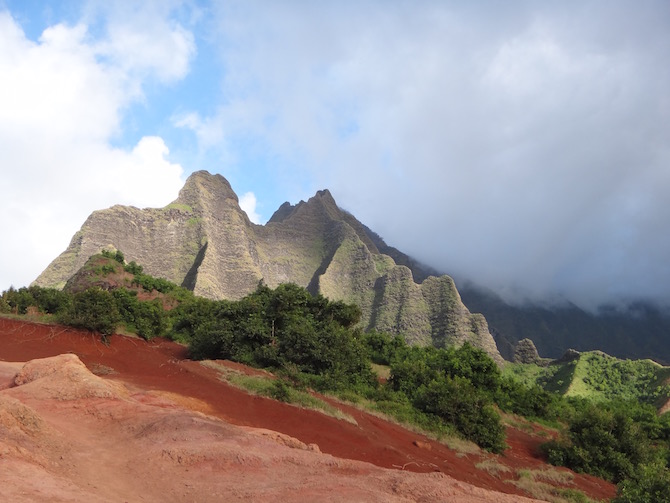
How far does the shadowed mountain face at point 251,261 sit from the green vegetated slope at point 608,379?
16.5 meters

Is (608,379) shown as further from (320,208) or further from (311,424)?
(320,208)

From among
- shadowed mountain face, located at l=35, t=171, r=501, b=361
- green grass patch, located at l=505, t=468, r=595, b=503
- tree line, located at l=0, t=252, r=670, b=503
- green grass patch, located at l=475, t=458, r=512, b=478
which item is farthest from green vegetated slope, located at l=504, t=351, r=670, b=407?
green grass patch, located at l=475, t=458, r=512, b=478

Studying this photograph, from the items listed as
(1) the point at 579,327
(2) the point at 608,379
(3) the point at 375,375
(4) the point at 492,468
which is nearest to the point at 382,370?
(3) the point at 375,375

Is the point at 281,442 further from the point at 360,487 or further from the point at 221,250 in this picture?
the point at 221,250

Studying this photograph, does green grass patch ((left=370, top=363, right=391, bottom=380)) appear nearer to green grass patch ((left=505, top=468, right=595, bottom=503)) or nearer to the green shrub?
the green shrub

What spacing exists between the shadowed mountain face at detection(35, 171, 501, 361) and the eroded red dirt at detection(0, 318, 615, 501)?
2373 inches

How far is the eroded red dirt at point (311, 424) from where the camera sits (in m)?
10.8

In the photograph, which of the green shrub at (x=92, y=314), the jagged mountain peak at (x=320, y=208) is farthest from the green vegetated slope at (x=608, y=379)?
the jagged mountain peak at (x=320, y=208)

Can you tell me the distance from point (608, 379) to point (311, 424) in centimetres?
6129

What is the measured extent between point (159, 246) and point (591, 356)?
84225mm

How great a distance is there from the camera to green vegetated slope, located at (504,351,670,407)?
54250 millimetres

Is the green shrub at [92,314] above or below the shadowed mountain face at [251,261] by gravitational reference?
below

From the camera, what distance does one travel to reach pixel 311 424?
1243 cm

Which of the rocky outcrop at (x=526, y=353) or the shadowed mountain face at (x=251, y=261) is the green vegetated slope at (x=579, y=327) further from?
the shadowed mountain face at (x=251, y=261)
